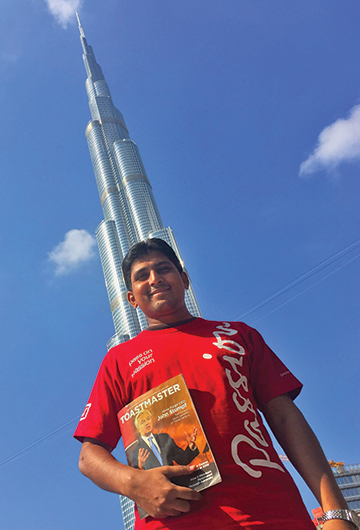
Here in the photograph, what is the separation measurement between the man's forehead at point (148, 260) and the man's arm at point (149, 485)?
4.43ft

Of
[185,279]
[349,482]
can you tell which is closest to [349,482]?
[349,482]

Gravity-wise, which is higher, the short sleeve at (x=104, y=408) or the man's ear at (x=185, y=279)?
the man's ear at (x=185, y=279)

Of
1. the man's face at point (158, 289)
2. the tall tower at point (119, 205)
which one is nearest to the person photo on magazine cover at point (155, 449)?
the man's face at point (158, 289)

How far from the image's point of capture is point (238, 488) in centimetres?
183

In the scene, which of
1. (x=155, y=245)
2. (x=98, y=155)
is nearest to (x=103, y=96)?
(x=98, y=155)

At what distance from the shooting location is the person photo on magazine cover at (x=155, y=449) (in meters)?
1.89

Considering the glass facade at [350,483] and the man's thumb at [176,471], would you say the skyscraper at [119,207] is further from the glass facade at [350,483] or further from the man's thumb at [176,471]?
the man's thumb at [176,471]

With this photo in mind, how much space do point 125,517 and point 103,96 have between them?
4643 inches

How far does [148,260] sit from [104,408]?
113 cm

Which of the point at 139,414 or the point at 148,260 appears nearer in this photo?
the point at 139,414

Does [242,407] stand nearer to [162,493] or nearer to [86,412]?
[162,493]

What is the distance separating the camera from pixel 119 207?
10512 centimetres

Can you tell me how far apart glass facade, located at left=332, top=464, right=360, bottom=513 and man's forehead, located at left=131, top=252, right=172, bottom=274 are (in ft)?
311

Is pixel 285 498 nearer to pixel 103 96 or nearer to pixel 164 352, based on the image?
pixel 164 352
